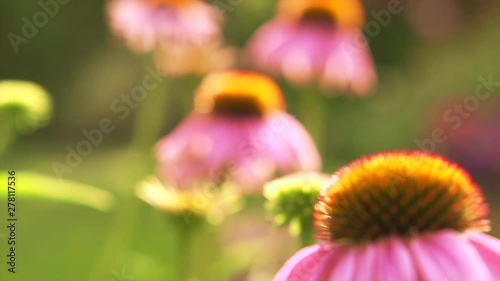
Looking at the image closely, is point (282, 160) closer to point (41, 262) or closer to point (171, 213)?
point (171, 213)

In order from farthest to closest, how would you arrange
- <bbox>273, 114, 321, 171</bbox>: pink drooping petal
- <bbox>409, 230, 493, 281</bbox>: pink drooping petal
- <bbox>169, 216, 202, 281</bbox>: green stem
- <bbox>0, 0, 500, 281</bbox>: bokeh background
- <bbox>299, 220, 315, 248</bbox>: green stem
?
<bbox>0, 0, 500, 281</bbox>: bokeh background, <bbox>273, 114, 321, 171</bbox>: pink drooping petal, <bbox>169, 216, 202, 281</bbox>: green stem, <bbox>299, 220, 315, 248</bbox>: green stem, <bbox>409, 230, 493, 281</bbox>: pink drooping petal

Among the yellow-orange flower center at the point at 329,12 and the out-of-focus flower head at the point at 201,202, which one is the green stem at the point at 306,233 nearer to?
the out-of-focus flower head at the point at 201,202

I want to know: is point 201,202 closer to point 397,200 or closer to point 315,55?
point 397,200

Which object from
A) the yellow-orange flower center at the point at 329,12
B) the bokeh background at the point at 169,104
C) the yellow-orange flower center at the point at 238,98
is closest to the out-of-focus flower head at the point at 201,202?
the yellow-orange flower center at the point at 238,98

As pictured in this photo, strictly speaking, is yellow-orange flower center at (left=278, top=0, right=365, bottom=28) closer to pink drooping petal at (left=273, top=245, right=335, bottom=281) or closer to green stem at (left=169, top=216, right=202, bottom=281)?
green stem at (left=169, top=216, right=202, bottom=281)

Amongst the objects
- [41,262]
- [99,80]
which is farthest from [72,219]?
[99,80]

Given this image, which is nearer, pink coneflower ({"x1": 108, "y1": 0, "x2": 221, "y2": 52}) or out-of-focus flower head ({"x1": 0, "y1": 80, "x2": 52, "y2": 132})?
out-of-focus flower head ({"x1": 0, "y1": 80, "x2": 52, "y2": 132})

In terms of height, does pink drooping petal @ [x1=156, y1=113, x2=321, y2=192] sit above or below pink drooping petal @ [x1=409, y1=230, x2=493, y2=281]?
above

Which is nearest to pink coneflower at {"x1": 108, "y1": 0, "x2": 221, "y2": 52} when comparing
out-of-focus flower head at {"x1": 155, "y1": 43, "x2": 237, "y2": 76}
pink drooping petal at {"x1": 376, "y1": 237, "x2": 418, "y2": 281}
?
out-of-focus flower head at {"x1": 155, "y1": 43, "x2": 237, "y2": 76}
